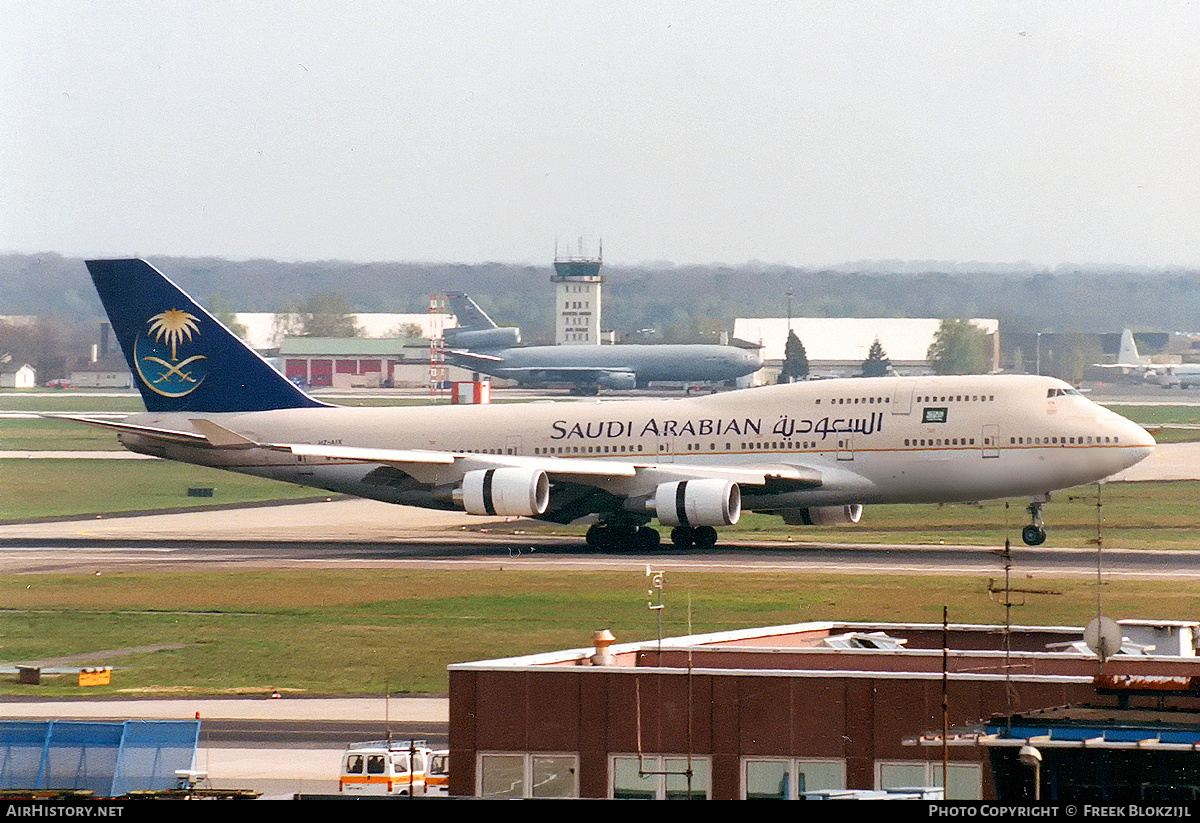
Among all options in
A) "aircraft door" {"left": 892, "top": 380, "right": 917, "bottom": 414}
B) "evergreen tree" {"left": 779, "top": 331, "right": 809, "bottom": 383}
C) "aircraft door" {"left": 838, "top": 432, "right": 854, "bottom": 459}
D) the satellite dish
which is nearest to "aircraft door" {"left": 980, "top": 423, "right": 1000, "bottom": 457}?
"aircraft door" {"left": 892, "top": 380, "right": 917, "bottom": 414}

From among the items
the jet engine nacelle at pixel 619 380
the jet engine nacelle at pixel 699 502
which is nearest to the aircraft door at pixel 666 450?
the jet engine nacelle at pixel 699 502

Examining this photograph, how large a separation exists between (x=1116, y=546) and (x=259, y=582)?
93.7 ft

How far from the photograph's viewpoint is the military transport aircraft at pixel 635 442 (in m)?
60.6

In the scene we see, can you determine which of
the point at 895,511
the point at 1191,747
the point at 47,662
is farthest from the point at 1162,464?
the point at 1191,747

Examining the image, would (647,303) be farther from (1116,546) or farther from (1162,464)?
(1116,546)

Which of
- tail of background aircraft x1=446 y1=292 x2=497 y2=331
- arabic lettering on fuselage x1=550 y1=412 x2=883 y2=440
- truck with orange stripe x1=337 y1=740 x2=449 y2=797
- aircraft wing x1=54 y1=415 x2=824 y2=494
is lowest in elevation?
truck with orange stripe x1=337 y1=740 x2=449 y2=797

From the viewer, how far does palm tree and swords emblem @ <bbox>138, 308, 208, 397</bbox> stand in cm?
6956

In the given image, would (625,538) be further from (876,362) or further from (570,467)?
(876,362)

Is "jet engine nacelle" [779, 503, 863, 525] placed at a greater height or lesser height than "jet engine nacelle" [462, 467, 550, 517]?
lesser

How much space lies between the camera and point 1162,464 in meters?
99.7

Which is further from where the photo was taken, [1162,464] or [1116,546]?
[1162,464]

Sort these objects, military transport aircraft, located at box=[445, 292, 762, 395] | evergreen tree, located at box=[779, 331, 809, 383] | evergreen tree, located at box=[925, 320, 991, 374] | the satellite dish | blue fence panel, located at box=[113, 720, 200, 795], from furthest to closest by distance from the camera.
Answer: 1. military transport aircraft, located at box=[445, 292, 762, 395]
2. evergreen tree, located at box=[779, 331, 809, 383]
3. evergreen tree, located at box=[925, 320, 991, 374]
4. blue fence panel, located at box=[113, 720, 200, 795]
5. the satellite dish

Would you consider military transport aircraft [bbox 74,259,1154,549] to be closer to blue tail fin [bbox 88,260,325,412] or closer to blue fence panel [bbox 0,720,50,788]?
blue tail fin [bbox 88,260,325,412]

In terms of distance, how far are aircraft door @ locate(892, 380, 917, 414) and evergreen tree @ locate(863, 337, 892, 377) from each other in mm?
96047
